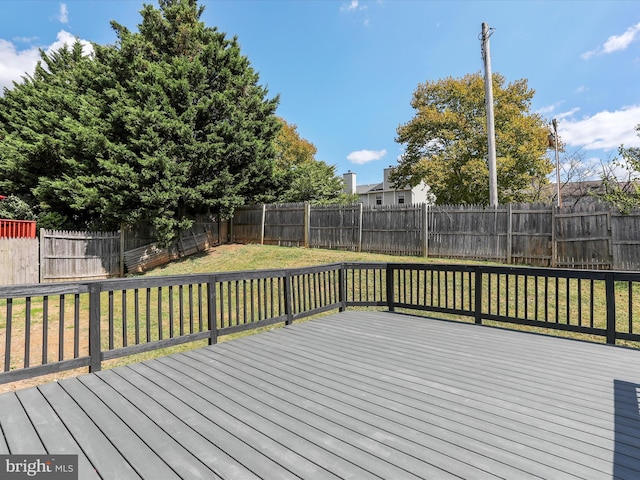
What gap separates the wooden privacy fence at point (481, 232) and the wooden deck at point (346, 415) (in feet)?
20.4

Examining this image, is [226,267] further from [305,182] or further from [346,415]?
[346,415]

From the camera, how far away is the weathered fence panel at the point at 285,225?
504 inches

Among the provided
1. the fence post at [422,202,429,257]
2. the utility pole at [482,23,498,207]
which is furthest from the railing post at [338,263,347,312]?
the utility pole at [482,23,498,207]

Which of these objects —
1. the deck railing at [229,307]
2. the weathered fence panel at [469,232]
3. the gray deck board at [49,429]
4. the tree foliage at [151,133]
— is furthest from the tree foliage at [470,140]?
the gray deck board at [49,429]

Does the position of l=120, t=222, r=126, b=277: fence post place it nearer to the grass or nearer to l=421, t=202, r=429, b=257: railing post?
the grass

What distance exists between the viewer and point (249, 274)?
4.34 metres

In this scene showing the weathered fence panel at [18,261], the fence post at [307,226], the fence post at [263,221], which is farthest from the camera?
the fence post at [263,221]

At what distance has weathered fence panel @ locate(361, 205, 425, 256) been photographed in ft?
34.4

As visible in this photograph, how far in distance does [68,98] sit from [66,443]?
54.9 feet

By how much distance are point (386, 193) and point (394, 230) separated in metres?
19.6

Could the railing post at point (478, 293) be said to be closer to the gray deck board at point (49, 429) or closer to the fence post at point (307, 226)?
the gray deck board at point (49, 429)

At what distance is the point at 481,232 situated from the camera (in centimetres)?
980

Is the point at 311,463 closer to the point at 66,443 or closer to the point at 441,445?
the point at 441,445

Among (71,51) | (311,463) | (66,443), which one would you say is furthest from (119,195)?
(71,51)
